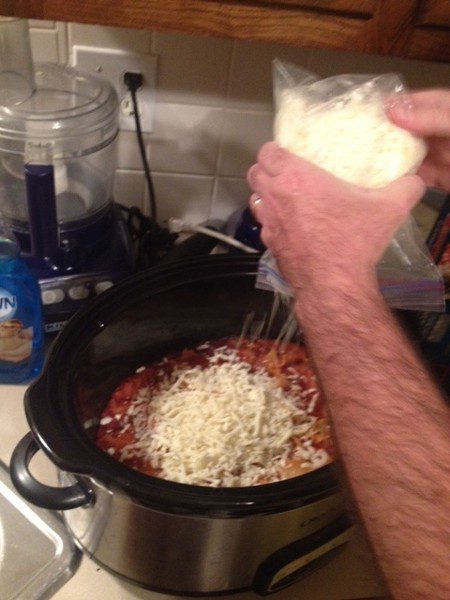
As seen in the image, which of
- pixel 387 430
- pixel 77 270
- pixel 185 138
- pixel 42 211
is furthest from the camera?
pixel 185 138

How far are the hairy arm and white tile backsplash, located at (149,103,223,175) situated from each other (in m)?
0.40

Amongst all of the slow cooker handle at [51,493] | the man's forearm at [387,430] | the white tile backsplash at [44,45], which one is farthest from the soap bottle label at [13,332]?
the man's forearm at [387,430]

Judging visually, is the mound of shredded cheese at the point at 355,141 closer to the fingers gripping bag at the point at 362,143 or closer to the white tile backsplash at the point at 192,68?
the fingers gripping bag at the point at 362,143

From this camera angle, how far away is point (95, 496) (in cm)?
60

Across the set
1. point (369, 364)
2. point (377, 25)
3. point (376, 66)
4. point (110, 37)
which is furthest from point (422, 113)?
point (110, 37)

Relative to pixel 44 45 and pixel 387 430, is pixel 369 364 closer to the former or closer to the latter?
pixel 387 430

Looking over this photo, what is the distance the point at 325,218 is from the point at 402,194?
0.24 feet

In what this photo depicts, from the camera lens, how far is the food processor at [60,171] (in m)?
0.80

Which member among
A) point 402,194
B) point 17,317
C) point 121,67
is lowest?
point 17,317

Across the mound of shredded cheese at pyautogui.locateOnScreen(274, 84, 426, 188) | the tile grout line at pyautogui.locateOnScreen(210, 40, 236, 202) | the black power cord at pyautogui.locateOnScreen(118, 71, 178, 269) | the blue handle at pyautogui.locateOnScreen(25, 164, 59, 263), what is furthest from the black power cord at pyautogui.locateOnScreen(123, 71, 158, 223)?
the mound of shredded cheese at pyautogui.locateOnScreen(274, 84, 426, 188)

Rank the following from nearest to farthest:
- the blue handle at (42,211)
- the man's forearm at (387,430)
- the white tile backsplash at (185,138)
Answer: the man's forearm at (387,430) < the blue handle at (42,211) < the white tile backsplash at (185,138)

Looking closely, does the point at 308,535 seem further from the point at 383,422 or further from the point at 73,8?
the point at 73,8

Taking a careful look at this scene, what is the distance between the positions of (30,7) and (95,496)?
0.48m

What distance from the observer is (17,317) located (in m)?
0.80
